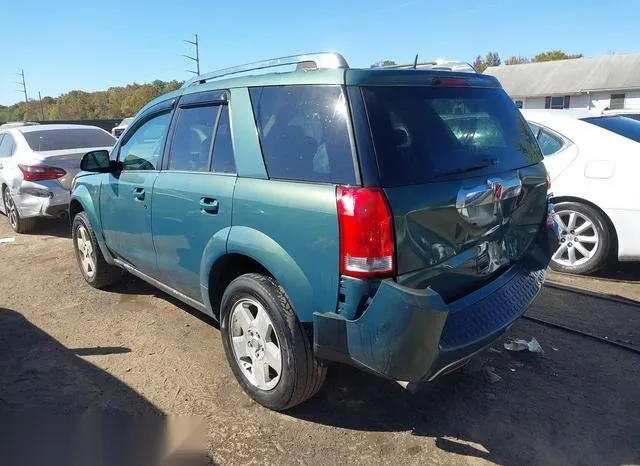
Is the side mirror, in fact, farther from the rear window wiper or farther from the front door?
the rear window wiper

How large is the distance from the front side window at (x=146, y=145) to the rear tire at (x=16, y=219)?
4.30 m

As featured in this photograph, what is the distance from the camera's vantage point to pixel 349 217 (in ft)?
7.44

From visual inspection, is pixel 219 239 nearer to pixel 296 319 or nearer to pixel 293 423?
pixel 296 319

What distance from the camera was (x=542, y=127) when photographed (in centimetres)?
546

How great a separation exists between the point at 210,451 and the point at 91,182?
118 inches

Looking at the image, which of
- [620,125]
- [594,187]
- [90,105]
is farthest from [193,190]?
[90,105]

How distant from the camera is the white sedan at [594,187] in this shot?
15.4 feet

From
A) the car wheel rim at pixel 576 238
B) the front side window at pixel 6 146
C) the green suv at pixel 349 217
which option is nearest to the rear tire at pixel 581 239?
the car wheel rim at pixel 576 238

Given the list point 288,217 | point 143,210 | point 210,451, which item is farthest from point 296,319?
point 143,210

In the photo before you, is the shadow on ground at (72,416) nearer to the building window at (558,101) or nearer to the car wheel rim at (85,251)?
the car wheel rim at (85,251)

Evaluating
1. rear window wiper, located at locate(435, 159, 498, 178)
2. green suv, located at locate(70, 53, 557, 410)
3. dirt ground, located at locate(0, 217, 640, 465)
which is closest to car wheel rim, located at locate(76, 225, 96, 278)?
dirt ground, located at locate(0, 217, 640, 465)

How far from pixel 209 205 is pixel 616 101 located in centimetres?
4765

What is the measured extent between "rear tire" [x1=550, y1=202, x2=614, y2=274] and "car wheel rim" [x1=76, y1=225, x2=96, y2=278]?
4511mm

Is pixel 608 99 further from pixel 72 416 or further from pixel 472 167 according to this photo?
pixel 72 416
